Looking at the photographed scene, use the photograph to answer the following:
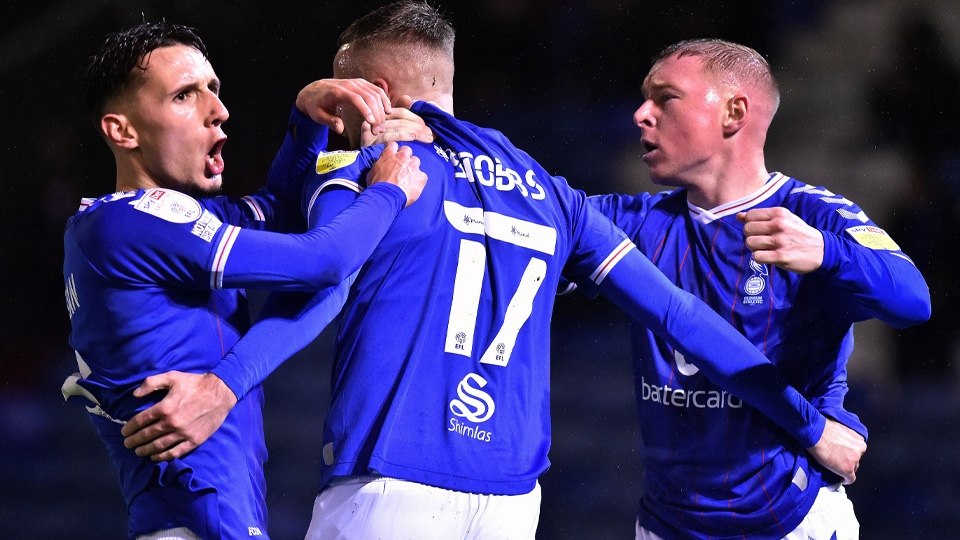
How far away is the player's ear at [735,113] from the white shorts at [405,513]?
147 centimetres

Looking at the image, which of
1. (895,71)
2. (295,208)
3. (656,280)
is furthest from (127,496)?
(895,71)

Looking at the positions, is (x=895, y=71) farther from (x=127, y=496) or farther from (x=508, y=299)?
(x=127, y=496)

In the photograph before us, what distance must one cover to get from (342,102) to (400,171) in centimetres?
22

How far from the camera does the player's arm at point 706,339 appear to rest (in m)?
2.33

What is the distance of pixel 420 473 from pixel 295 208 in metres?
0.80

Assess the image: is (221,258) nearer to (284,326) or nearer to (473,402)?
(284,326)

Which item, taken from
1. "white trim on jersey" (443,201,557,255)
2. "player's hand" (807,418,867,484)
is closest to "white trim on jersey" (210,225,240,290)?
"white trim on jersey" (443,201,557,255)

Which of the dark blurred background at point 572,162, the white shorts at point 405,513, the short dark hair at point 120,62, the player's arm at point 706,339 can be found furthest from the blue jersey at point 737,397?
the dark blurred background at point 572,162

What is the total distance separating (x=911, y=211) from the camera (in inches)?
186

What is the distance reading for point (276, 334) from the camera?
2.00 meters

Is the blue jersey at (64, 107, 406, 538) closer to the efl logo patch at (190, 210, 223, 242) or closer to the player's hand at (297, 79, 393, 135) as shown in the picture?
the efl logo patch at (190, 210, 223, 242)

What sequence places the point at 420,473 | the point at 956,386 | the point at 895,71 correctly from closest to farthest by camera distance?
the point at 420,473, the point at 956,386, the point at 895,71

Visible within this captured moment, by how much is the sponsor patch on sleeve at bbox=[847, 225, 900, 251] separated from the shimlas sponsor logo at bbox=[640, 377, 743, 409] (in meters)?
0.53

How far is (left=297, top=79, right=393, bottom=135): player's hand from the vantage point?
2094 millimetres
